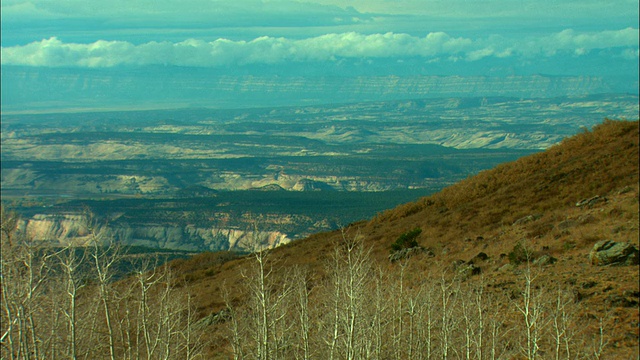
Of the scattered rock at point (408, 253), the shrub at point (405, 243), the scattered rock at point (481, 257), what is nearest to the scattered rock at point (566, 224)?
the scattered rock at point (481, 257)

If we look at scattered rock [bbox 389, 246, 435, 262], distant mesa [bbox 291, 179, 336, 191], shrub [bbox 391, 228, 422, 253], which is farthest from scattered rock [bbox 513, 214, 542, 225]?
distant mesa [bbox 291, 179, 336, 191]

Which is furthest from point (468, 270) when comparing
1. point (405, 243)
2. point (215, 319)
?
point (215, 319)

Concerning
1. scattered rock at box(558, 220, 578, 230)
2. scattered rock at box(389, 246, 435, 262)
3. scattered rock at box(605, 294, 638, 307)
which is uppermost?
scattered rock at box(558, 220, 578, 230)

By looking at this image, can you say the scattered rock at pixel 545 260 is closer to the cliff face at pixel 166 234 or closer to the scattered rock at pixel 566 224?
the scattered rock at pixel 566 224

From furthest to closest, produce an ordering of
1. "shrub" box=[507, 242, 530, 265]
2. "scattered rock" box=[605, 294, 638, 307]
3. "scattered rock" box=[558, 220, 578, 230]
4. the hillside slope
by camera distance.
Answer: "scattered rock" box=[558, 220, 578, 230], "shrub" box=[507, 242, 530, 265], the hillside slope, "scattered rock" box=[605, 294, 638, 307]

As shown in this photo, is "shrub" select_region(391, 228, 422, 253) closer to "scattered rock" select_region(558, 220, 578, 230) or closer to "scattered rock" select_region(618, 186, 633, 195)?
"scattered rock" select_region(558, 220, 578, 230)

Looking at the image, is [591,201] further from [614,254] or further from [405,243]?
[405,243]

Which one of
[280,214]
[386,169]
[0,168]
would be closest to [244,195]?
[280,214]
